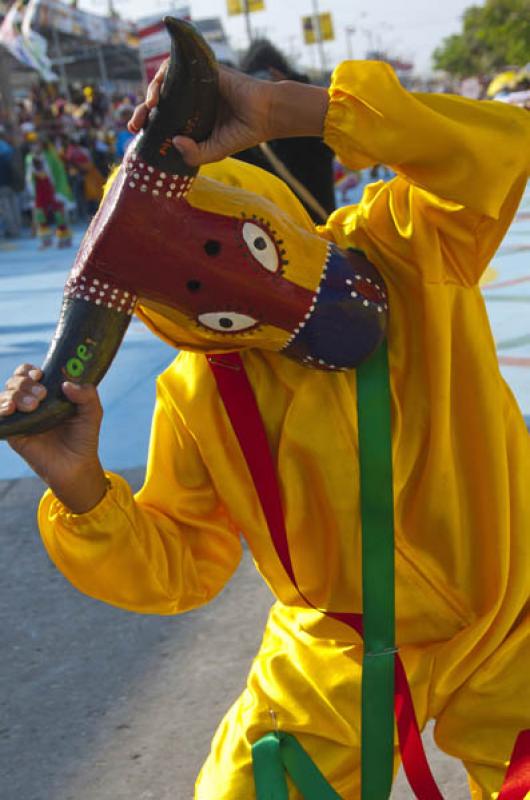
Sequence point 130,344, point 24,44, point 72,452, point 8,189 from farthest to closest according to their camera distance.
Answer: point 24,44 → point 8,189 → point 130,344 → point 72,452

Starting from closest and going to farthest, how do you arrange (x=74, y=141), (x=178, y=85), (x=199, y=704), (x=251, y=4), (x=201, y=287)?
1. (x=178, y=85)
2. (x=201, y=287)
3. (x=199, y=704)
4. (x=74, y=141)
5. (x=251, y=4)

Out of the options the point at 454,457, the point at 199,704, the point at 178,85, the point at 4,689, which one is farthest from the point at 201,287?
the point at 4,689

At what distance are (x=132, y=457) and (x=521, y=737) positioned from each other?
3.45 m

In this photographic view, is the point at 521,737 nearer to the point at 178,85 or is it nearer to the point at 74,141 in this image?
the point at 178,85

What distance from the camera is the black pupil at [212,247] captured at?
1.57m

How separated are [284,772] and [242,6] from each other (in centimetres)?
3774

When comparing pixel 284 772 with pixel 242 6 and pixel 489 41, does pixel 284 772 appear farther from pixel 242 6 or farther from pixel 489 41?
pixel 489 41

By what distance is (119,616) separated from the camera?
11.6 ft

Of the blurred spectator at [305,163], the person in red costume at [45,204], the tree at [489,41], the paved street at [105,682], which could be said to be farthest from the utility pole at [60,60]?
the tree at [489,41]

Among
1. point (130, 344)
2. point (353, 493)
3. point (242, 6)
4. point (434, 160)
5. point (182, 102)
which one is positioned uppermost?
point (182, 102)

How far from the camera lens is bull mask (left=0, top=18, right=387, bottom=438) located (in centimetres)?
152

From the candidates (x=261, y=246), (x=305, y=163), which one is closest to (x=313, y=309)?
(x=261, y=246)

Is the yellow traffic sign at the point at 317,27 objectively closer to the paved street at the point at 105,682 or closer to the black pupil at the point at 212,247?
the paved street at the point at 105,682

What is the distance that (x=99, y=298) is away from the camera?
1.58 meters
